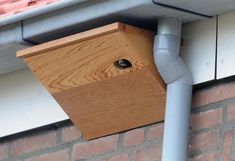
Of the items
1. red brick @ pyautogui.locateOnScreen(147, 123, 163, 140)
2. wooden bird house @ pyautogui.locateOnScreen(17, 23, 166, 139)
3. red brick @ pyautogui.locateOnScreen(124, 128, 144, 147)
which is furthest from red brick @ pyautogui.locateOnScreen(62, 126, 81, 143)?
red brick @ pyautogui.locateOnScreen(147, 123, 163, 140)

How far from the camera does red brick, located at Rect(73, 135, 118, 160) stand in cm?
482

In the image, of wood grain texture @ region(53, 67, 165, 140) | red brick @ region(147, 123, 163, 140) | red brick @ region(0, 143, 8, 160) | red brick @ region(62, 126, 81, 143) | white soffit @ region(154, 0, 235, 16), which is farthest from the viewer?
red brick @ region(0, 143, 8, 160)

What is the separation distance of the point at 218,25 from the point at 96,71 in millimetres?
464

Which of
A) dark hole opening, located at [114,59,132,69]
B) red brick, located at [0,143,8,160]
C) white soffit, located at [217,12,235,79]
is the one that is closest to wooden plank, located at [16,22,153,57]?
dark hole opening, located at [114,59,132,69]

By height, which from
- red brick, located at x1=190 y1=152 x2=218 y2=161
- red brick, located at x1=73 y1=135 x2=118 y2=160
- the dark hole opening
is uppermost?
the dark hole opening

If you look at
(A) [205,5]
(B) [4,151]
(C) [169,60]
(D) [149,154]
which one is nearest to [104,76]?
(C) [169,60]

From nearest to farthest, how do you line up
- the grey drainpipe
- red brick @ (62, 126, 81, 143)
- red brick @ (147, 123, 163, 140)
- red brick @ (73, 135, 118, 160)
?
the grey drainpipe
red brick @ (147, 123, 163, 140)
red brick @ (73, 135, 118, 160)
red brick @ (62, 126, 81, 143)

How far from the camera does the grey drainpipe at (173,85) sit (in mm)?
Answer: 4449

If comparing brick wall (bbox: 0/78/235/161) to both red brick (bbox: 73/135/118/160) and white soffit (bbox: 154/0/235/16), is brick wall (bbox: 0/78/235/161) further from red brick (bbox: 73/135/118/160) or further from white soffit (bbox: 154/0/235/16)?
white soffit (bbox: 154/0/235/16)

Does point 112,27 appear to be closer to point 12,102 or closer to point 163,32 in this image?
point 163,32

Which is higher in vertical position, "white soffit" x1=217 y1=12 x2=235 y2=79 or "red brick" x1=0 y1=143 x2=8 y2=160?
"white soffit" x1=217 y1=12 x2=235 y2=79

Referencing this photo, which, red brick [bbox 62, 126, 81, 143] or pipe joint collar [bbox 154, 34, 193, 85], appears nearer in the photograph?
pipe joint collar [bbox 154, 34, 193, 85]

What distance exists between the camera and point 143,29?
14.9ft

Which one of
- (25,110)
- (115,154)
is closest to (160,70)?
(115,154)
